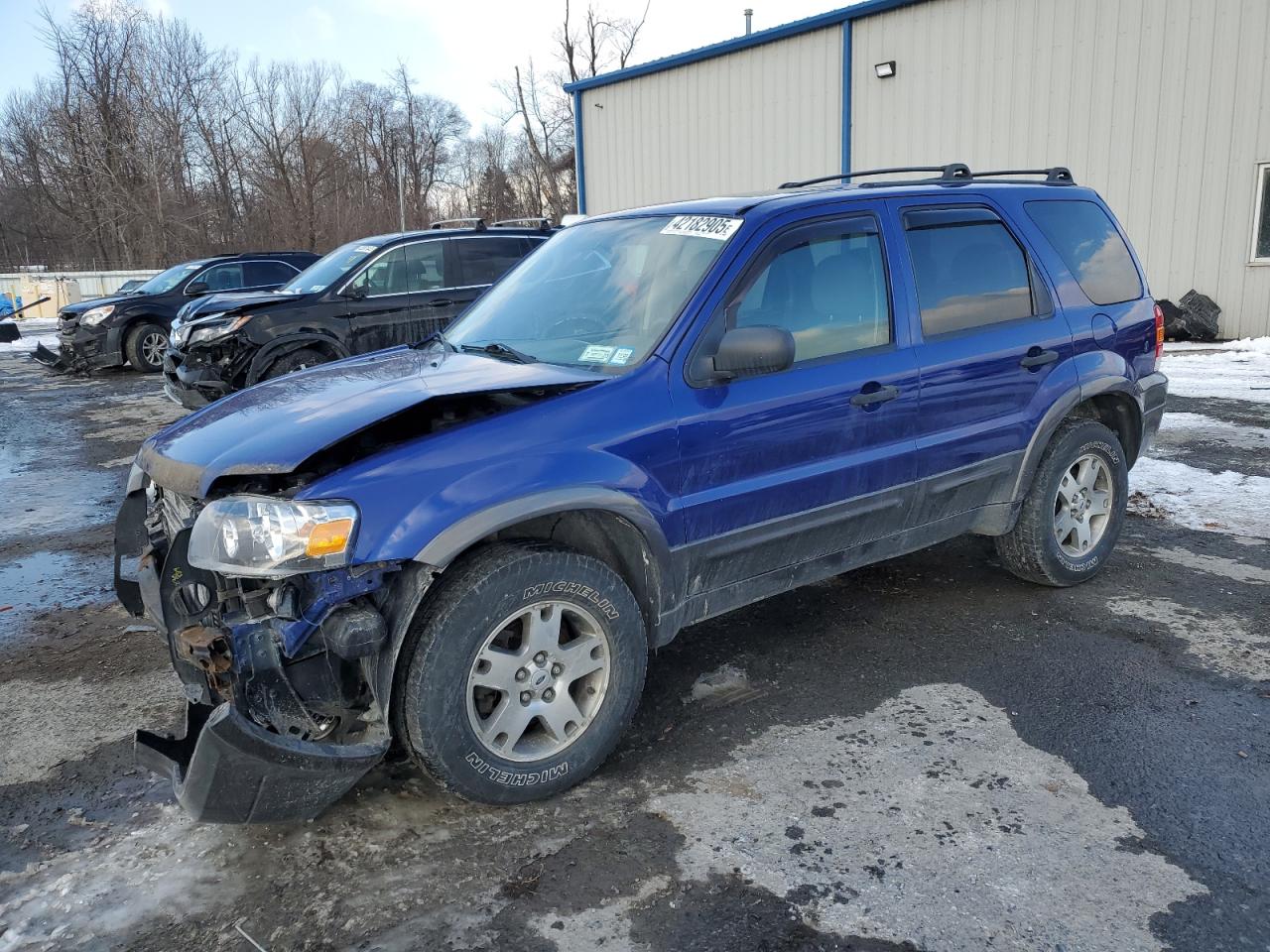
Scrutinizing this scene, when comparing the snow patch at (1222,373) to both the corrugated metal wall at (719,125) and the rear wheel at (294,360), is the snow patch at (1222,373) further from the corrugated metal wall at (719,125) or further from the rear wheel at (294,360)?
the rear wheel at (294,360)

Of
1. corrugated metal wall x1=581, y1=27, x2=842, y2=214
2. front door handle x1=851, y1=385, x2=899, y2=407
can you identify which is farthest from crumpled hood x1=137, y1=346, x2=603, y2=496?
corrugated metal wall x1=581, y1=27, x2=842, y2=214

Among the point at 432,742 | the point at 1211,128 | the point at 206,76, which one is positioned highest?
the point at 206,76

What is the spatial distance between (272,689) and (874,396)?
2.37 m

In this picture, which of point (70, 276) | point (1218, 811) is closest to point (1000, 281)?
point (1218, 811)

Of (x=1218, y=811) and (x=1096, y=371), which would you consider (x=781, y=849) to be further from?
(x=1096, y=371)

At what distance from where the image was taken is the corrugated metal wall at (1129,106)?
43.8 ft

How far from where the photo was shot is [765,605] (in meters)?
4.69

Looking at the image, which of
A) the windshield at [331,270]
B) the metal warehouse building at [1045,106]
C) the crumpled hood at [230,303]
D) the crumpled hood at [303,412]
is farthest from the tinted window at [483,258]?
the metal warehouse building at [1045,106]

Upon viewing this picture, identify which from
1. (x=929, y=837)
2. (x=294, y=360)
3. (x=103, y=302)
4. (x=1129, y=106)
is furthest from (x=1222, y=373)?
(x=103, y=302)

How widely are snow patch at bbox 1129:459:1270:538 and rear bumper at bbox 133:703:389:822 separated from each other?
516 centimetres

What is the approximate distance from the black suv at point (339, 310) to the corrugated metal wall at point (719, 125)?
7927mm

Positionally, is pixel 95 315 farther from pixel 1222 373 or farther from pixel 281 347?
pixel 1222 373

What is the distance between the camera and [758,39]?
18203mm

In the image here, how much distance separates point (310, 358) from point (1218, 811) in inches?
340
